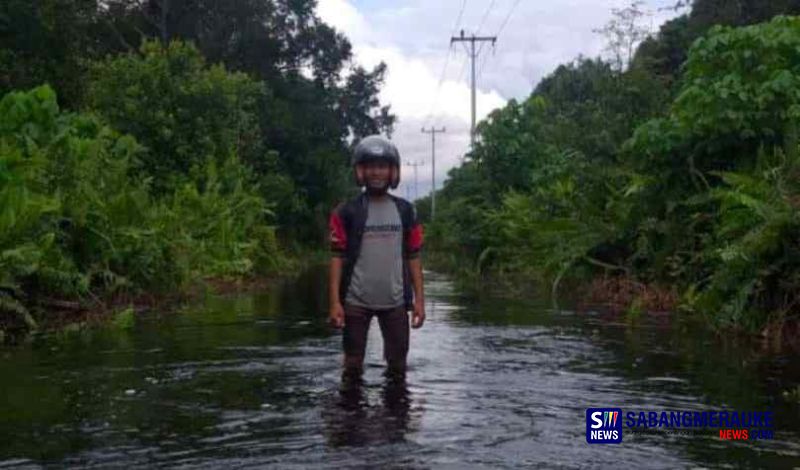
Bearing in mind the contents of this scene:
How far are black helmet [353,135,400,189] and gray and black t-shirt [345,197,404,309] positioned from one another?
20 centimetres

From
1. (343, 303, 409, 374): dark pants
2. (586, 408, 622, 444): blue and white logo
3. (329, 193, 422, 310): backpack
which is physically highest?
(329, 193, 422, 310): backpack

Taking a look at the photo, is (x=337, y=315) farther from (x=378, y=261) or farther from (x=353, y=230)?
(x=353, y=230)

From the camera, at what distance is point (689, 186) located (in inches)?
574

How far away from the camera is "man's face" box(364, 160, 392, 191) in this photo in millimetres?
6910

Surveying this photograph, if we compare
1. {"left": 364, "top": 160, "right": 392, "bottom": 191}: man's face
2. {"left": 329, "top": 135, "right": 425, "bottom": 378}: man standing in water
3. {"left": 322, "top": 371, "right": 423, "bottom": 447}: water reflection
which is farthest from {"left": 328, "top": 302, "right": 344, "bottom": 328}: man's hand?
{"left": 364, "top": 160, "right": 392, "bottom": 191}: man's face

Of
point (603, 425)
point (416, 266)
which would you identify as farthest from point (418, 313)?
point (603, 425)

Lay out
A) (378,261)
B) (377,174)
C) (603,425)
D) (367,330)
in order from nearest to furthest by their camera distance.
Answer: (603,425) → (377,174) → (378,261) → (367,330)

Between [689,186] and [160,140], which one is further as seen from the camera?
[160,140]

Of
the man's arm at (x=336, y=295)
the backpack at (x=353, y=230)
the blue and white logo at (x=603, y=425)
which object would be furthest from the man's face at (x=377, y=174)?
the blue and white logo at (x=603, y=425)

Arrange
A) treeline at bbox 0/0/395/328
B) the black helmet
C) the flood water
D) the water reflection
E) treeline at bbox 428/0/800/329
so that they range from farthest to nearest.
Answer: treeline at bbox 0/0/395/328, treeline at bbox 428/0/800/329, the black helmet, the water reflection, the flood water

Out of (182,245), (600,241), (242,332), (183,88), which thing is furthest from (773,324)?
(183,88)

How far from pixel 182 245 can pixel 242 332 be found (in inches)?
199

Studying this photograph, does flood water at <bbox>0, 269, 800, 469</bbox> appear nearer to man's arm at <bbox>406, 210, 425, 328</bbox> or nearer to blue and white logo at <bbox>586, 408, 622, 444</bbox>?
blue and white logo at <bbox>586, 408, 622, 444</bbox>

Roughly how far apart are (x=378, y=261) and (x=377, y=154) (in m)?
0.76
